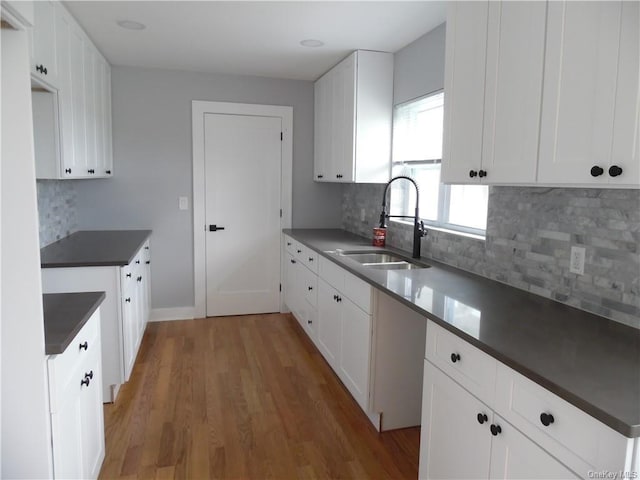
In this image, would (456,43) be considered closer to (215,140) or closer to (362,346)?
(362,346)

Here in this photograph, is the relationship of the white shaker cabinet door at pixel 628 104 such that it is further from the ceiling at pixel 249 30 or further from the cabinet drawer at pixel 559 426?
the ceiling at pixel 249 30

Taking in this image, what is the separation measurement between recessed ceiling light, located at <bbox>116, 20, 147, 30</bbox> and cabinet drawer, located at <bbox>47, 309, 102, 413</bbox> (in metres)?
2.02

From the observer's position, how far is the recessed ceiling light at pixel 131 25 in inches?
115

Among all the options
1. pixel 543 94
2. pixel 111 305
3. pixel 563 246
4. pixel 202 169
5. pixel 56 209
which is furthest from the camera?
pixel 202 169

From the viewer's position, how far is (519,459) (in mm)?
1277

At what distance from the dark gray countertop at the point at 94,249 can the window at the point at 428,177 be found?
200 cm

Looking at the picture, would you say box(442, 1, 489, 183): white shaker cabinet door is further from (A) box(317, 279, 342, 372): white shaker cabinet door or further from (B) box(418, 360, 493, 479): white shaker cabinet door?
(A) box(317, 279, 342, 372): white shaker cabinet door

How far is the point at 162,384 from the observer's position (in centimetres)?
306

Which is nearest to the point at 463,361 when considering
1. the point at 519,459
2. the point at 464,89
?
the point at 519,459

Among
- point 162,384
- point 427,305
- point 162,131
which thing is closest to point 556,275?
point 427,305

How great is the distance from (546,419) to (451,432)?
530 mm

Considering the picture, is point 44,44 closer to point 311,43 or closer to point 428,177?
point 311,43

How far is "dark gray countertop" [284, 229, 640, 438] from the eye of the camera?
108 cm

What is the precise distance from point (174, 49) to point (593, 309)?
10.8ft
